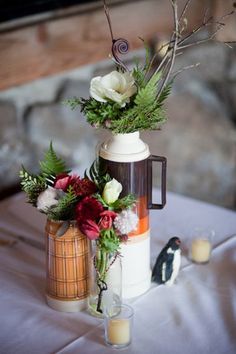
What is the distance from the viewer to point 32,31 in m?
2.33

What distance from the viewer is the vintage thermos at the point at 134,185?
1331 millimetres

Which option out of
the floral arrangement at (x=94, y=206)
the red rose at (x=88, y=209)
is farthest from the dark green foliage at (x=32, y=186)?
the red rose at (x=88, y=209)

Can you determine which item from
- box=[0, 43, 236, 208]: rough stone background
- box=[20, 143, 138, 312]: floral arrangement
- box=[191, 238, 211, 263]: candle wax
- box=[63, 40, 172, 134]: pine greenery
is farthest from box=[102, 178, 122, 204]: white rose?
box=[0, 43, 236, 208]: rough stone background

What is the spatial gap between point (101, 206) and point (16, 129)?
49.5 inches

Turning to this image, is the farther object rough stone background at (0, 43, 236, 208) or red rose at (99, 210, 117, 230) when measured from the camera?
rough stone background at (0, 43, 236, 208)

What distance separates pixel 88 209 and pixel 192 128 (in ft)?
5.56

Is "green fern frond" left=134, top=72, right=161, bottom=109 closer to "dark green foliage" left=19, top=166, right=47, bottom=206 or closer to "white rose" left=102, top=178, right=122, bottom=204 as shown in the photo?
"white rose" left=102, top=178, right=122, bottom=204

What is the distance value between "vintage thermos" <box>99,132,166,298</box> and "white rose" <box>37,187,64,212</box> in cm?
12

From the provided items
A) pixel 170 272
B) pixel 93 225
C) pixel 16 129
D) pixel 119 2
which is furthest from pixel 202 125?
pixel 93 225

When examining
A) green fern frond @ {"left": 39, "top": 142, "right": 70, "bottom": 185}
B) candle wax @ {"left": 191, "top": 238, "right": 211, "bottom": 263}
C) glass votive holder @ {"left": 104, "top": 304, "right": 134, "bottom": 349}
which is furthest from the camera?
candle wax @ {"left": 191, "top": 238, "right": 211, "bottom": 263}

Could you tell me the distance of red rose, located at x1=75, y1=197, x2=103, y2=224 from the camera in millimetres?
1246

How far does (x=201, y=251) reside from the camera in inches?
60.7

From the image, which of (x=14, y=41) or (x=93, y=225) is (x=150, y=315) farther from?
(x=14, y=41)

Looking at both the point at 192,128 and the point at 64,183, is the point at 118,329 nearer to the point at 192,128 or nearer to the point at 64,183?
the point at 64,183
